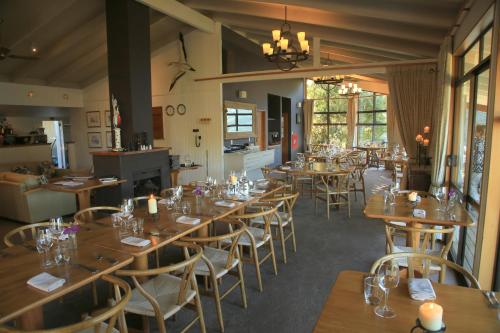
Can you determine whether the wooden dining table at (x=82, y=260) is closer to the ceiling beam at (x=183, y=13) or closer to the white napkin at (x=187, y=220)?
the white napkin at (x=187, y=220)

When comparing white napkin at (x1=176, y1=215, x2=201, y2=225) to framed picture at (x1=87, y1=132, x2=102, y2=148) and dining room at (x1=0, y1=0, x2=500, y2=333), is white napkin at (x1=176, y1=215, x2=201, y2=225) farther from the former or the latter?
framed picture at (x1=87, y1=132, x2=102, y2=148)

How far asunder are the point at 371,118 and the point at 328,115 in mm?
1872

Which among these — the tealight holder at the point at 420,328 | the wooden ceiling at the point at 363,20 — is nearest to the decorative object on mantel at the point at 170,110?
the wooden ceiling at the point at 363,20

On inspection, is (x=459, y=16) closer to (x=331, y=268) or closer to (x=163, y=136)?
(x=331, y=268)

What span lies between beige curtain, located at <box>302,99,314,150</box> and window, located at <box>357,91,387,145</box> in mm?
1882

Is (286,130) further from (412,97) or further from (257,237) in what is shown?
(257,237)

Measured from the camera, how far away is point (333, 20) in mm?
5391

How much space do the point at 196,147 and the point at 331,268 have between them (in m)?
5.64

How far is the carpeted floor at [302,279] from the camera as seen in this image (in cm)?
266

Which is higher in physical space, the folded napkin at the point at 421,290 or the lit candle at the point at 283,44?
the lit candle at the point at 283,44

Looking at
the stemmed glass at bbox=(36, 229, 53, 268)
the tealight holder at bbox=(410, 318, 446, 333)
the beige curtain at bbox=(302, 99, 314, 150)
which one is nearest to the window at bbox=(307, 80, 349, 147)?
the beige curtain at bbox=(302, 99, 314, 150)

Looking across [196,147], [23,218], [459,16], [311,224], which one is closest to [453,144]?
[459,16]

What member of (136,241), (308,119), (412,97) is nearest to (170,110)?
(412,97)

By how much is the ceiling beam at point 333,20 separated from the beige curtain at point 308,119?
748cm
